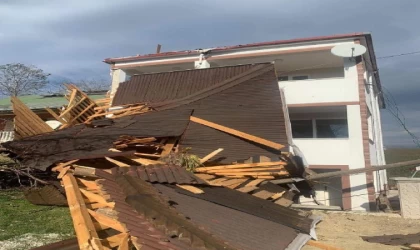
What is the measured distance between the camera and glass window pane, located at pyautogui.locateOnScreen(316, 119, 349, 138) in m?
15.5

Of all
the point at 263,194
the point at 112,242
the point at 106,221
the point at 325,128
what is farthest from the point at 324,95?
the point at 112,242

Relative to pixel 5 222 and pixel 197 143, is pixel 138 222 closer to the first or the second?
pixel 197 143

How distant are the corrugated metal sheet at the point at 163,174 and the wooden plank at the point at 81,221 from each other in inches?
36.9

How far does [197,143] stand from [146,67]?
9.27 metres

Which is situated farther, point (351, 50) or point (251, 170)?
point (351, 50)

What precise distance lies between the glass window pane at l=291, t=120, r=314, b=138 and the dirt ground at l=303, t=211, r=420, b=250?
172 inches

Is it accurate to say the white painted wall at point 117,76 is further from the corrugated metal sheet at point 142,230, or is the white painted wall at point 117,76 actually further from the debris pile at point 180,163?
the corrugated metal sheet at point 142,230

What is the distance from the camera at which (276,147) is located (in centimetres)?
859

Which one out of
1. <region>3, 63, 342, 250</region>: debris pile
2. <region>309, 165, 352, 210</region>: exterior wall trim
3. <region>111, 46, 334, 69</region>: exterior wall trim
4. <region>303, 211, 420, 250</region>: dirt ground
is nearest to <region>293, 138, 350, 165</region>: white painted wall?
<region>309, 165, 352, 210</region>: exterior wall trim

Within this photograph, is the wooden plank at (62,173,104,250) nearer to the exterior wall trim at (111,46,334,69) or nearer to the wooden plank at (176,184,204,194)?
the wooden plank at (176,184,204,194)

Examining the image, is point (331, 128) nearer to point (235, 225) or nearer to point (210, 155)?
point (210, 155)

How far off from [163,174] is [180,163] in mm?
1261

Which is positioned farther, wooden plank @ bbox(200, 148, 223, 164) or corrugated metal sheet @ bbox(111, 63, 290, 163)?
corrugated metal sheet @ bbox(111, 63, 290, 163)

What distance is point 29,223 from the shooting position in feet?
26.5
